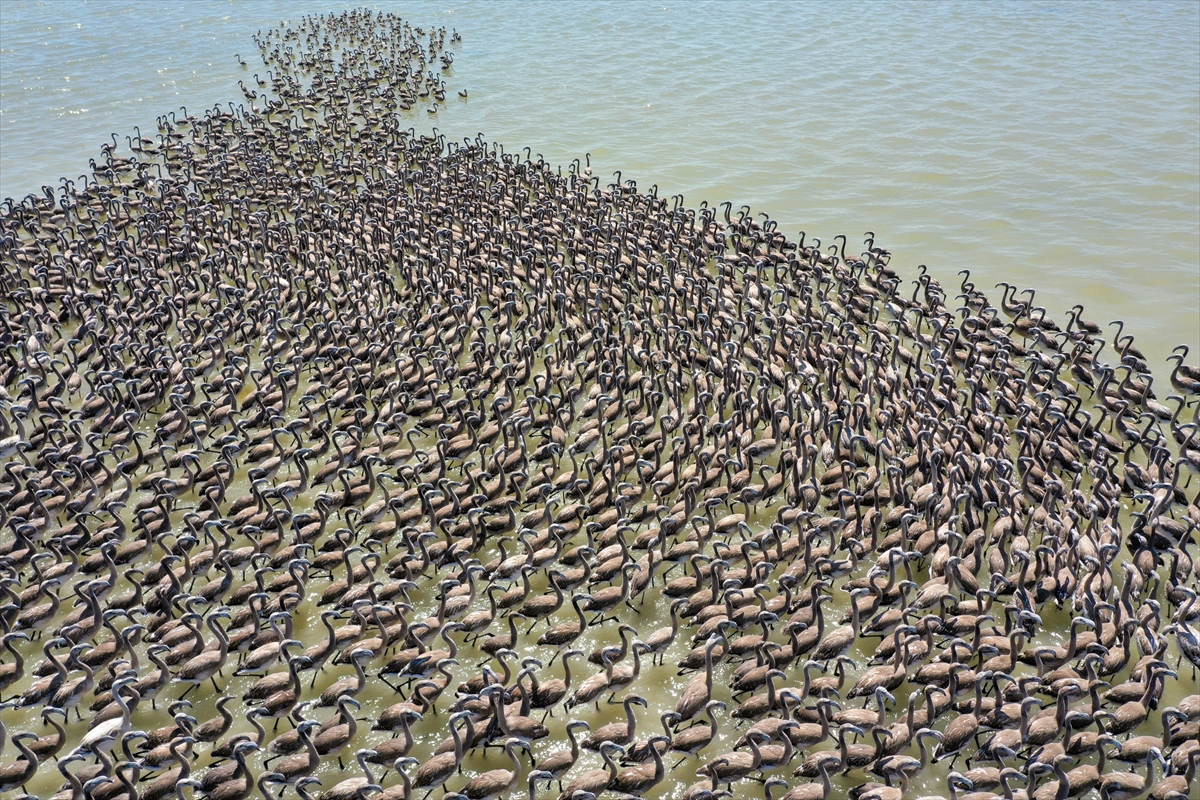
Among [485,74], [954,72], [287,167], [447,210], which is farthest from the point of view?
[485,74]

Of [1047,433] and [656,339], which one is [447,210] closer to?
[656,339]

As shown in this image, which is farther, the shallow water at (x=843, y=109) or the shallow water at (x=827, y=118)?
the shallow water at (x=843, y=109)

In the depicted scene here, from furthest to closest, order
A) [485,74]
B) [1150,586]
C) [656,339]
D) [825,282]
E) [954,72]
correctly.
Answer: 1. [485,74]
2. [954,72]
3. [825,282]
4. [656,339]
5. [1150,586]

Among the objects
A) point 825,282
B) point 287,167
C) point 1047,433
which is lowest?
point 1047,433

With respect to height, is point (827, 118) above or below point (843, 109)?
below

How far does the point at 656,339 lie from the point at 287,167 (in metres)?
16.8

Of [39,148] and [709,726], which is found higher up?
[39,148]

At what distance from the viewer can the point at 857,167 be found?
32719 mm

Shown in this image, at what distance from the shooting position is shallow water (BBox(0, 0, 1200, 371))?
27062 mm

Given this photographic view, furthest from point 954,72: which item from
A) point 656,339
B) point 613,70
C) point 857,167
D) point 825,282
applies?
point 656,339

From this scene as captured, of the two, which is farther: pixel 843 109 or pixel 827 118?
pixel 843 109

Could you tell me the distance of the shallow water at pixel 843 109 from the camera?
27.1m

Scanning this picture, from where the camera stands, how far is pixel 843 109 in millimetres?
38000

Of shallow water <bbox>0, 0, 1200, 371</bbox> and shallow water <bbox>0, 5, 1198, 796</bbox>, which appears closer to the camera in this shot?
shallow water <bbox>0, 5, 1198, 796</bbox>
